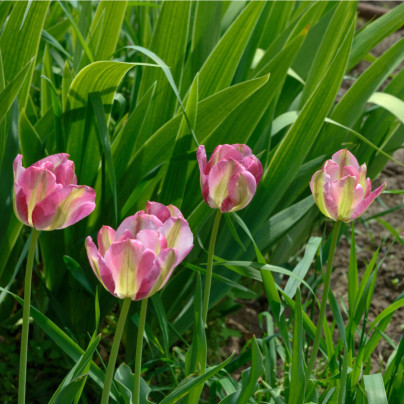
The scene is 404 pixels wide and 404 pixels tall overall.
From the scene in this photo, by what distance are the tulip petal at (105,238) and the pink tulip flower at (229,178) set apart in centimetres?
18

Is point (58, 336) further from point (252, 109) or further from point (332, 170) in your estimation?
point (252, 109)

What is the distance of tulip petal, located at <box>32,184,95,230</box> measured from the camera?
0.78 m

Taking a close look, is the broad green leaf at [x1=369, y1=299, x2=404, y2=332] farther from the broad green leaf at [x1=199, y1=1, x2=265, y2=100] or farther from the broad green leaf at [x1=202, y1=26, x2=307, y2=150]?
the broad green leaf at [x1=199, y1=1, x2=265, y2=100]

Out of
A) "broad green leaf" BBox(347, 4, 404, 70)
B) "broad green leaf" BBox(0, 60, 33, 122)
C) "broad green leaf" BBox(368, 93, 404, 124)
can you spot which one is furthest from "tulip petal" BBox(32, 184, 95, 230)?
"broad green leaf" BBox(347, 4, 404, 70)

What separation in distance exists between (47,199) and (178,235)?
6.0 inches

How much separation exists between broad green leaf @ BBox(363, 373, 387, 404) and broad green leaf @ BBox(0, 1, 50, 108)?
84cm

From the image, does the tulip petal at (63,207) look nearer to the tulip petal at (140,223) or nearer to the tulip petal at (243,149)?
the tulip petal at (140,223)

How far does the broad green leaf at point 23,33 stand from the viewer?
138 centimetres

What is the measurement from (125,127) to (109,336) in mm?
608

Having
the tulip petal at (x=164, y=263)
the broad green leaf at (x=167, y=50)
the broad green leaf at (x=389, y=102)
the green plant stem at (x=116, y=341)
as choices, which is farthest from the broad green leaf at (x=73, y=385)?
the broad green leaf at (x=389, y=102)

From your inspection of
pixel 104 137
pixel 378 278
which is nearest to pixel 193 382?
pixel 104 137

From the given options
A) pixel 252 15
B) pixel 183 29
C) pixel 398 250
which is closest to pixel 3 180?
pixel 183 29

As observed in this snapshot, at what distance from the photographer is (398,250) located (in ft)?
7.65

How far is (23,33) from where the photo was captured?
4.58 feet
